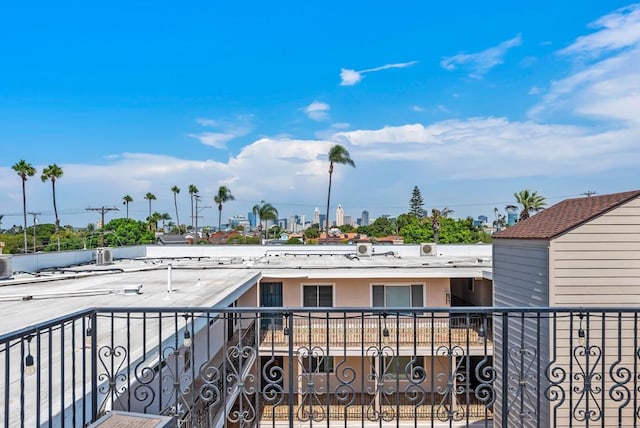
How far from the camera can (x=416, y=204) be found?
200 feet

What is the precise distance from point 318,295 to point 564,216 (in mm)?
8366

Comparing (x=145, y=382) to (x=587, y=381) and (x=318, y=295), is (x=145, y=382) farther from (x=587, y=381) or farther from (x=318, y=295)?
(x=318, y=295)

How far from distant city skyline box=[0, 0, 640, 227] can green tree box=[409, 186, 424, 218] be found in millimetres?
11455

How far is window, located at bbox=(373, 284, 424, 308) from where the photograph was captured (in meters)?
14.0

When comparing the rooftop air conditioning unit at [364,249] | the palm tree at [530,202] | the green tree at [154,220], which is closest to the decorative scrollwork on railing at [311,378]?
the rooftop air conditioning unit at [364,249]

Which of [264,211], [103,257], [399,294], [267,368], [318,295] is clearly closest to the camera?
[267,368]

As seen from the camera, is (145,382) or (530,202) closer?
(145,382)

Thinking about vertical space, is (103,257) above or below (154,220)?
below

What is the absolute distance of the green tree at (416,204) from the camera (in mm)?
60438

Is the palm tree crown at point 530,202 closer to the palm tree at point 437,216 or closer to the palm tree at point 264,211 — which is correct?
the palm tree at point 437,216

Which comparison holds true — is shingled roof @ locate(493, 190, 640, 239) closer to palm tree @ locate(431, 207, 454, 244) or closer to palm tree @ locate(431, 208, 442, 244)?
palm tree @ locate(431, 207, 454, 244)

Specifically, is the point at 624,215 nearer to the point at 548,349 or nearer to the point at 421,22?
the point at 548,349

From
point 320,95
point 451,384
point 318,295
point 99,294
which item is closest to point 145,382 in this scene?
point 451,384

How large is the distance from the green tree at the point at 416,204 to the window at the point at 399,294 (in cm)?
4774
